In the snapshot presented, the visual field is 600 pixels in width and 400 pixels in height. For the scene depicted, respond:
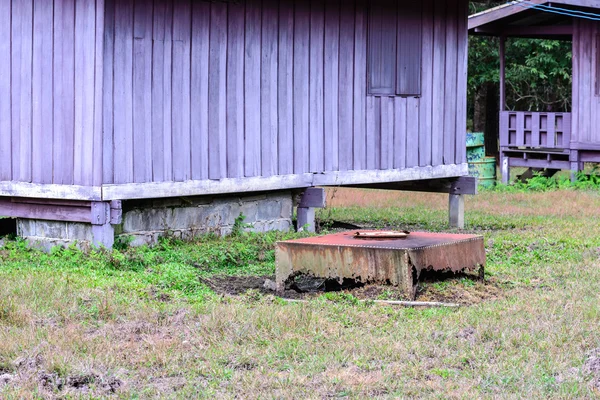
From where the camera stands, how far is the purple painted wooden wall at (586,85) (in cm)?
2209

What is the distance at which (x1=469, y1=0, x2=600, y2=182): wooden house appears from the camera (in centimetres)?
2203

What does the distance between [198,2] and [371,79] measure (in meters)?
3.29

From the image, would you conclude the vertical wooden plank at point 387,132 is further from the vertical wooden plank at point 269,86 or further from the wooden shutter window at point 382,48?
the vertical wooden plank at point 269,86

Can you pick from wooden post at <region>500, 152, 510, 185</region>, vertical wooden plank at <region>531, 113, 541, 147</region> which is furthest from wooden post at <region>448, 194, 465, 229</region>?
wooden post at <region>500, 152, 510, 185</region>

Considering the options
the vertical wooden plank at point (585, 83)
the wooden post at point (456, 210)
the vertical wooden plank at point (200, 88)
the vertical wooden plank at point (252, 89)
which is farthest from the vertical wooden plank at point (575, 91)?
the vertical wooden plank at point (200, 88)

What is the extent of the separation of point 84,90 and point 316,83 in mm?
3786

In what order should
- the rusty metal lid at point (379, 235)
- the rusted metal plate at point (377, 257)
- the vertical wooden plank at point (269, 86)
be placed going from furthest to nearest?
1. the vertical wooden plank at point (269, 86)
2. the rusty metal lid at point (379, 235)
3. the rusted metal plate at point (377, 257)

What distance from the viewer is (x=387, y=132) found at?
14.8 metres

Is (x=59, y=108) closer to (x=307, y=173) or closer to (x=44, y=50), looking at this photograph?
(x=44, y=50)

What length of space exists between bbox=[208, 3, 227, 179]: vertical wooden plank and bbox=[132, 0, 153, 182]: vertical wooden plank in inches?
39.4

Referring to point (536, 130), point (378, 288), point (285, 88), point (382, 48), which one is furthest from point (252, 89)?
point (536, 130)

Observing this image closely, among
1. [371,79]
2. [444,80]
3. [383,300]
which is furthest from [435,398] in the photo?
[444,80]

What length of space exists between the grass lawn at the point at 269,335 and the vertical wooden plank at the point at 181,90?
1385 mm

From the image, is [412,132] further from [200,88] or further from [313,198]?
[200,88]
